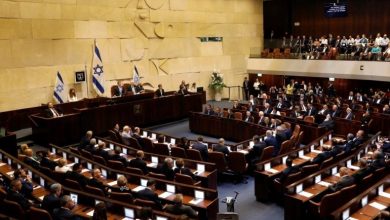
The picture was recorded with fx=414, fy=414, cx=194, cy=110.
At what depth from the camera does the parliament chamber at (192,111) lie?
23.2 feet

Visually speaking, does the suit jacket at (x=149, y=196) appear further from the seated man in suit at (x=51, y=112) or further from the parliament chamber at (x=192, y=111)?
the seated man in suit at (x=51, y=112)

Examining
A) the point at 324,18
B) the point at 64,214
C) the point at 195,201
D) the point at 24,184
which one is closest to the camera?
the point at 64,214

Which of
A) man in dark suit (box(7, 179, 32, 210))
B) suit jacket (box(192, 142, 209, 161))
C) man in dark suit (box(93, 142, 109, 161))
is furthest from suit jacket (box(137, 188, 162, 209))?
suit jacket (box(192, 142, 209, 161))

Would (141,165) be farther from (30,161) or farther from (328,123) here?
(328,123)

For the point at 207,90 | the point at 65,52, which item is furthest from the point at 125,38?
the point at 207,90

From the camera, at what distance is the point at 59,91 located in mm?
15422

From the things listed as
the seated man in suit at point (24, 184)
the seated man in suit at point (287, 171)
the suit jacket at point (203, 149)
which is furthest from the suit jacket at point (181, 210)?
the suit jacket at point (203, 149)

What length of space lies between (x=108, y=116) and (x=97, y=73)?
112 inches

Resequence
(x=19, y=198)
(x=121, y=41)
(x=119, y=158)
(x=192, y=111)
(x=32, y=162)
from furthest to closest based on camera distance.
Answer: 1. (x=121, y=41)
2. (x=192, y=111)
3. (x=119, y=158)
4. (x=32, y=162)
5. (x=19, y=198)

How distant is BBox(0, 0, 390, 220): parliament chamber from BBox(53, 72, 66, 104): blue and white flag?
0.11m

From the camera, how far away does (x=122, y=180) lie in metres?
6.97

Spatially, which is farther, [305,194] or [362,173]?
[362,173]

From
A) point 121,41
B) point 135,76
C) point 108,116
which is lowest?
point 108,116

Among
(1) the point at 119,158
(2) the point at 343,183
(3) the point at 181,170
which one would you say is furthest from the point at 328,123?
(1) the point at 119,158
